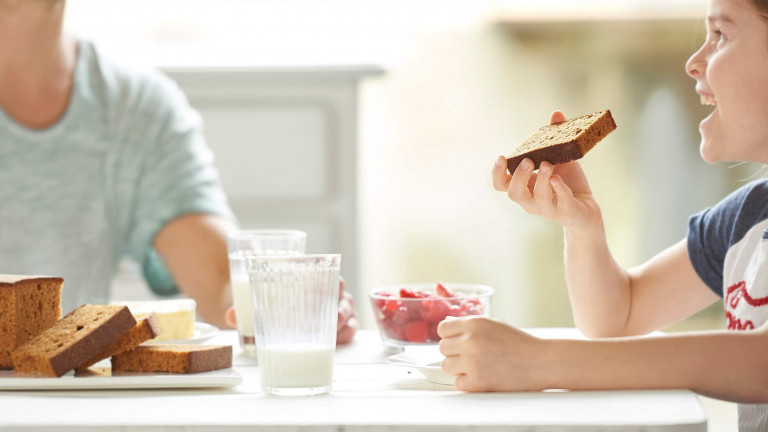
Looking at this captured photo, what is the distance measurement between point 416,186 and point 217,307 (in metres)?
2.09

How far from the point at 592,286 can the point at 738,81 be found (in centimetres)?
35

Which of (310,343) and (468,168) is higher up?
(468,168)

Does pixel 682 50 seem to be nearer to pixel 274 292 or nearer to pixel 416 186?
pixel 416 186

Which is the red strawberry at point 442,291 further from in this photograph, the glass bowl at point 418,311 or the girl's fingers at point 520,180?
the girl's fingers at point 520,180

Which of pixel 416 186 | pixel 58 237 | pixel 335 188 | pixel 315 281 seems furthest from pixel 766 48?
pixel 416 186

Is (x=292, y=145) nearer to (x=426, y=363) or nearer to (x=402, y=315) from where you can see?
(x=402, y=315)

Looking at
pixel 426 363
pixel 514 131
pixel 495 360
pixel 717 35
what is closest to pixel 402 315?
pixel 426 363

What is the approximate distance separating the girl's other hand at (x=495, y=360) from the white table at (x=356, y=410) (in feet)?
0.06

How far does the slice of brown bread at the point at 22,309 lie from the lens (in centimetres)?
97

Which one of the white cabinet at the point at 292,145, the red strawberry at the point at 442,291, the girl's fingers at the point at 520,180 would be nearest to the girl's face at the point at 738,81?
the girl's fingers at the point at 520,180

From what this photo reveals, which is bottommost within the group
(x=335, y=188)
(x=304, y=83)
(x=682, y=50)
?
(x=335, y=188)

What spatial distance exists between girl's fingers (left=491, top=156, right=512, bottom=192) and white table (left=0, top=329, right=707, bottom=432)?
1.05 ft

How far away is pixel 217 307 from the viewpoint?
1766mm

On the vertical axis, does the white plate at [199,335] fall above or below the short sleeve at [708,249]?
below
